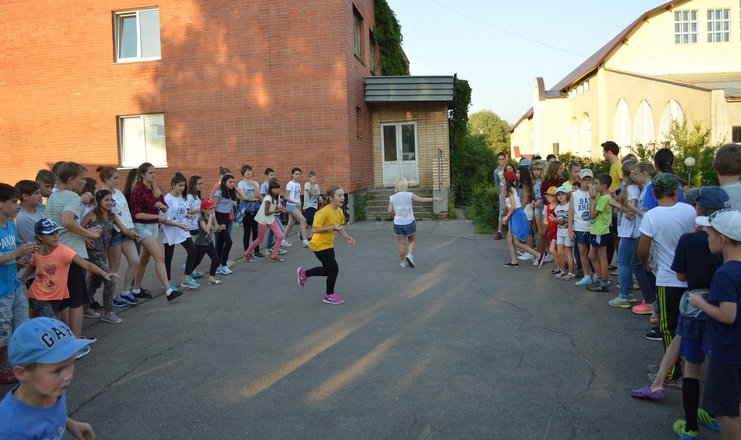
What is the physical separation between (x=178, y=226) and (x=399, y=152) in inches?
583

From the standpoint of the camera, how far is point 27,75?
64.7 ft

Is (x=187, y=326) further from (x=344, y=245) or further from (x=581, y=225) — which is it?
(x=344, y=245)

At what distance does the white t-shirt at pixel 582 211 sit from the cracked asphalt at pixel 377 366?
36.0 inches

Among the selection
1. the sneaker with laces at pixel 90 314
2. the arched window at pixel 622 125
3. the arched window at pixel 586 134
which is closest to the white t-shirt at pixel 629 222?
the sneaker with laces at pixel 90 314

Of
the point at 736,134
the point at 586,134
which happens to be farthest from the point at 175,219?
the point at 586,134

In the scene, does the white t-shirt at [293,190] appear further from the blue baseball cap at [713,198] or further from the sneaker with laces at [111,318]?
the blue baseball cap at [713,198]

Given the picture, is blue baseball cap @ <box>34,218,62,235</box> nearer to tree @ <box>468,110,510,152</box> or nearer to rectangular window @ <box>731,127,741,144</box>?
rectangular window @ <box>731,127,741,144</box>

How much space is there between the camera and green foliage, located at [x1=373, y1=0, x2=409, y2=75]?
24625 mm

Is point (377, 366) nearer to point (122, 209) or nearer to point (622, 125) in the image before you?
point (122, 209)

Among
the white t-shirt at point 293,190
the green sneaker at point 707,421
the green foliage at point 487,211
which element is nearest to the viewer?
the green sneaker at point 707,421

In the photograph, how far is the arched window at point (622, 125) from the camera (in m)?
35.2

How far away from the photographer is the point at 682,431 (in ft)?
12.6

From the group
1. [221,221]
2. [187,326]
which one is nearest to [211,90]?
[221,221]

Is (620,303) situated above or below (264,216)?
below
